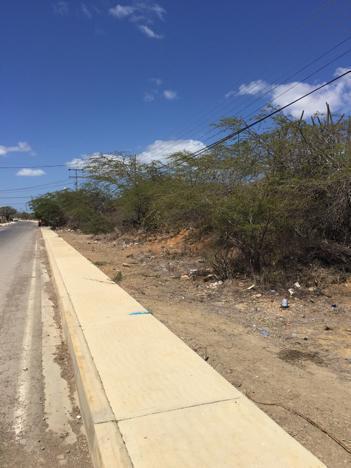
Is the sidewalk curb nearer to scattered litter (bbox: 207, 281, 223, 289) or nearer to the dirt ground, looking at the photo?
the dirt ground

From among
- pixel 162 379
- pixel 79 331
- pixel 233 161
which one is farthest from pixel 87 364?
pixel 233 161

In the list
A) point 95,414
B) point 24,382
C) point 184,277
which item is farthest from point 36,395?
point 184,277

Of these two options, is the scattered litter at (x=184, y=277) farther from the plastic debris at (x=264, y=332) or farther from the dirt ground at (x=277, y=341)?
the plastic debris at (x=264, y=332)

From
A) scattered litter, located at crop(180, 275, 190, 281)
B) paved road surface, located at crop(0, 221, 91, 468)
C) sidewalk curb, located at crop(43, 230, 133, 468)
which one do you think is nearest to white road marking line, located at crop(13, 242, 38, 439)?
paved road surface, located at crop(0, 221, 91, 468)

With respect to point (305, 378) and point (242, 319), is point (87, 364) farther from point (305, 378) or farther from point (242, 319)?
point (242, 319)

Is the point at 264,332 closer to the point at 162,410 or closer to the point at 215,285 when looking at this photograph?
the point at 162,410

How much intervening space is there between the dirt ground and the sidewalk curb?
4.84ft

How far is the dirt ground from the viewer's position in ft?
13.5

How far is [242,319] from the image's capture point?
7.99 meters

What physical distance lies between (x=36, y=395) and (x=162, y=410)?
1679 millimetres

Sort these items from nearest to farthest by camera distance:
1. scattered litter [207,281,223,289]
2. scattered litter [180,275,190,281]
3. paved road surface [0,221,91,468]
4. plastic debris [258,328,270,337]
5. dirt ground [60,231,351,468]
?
paved road surface [0,221,91,468], dirt ground [60,231,351,468], plastic debris [258,328,270,337], scattered litter [207,281,223,289], scattered litter [180,275,190,281]

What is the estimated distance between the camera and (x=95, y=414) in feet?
12.5

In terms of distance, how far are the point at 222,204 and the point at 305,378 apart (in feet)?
21.2

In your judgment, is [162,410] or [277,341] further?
[277,341]
